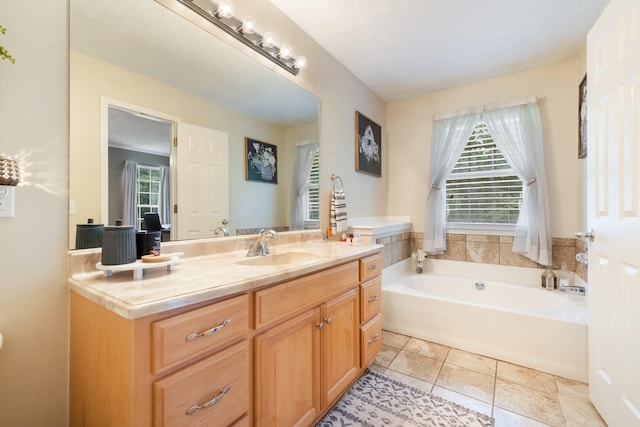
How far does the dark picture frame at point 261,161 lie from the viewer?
5.89 feet

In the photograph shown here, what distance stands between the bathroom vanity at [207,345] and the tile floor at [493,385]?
74 cm

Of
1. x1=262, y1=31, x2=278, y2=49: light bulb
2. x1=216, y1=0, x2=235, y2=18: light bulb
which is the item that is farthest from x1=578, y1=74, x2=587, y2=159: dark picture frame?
x1=216, y1=0, x2=235, y2=18: light bulb

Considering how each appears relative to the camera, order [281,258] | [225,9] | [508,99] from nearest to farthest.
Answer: [225,9]
[281,258]
[508,99]

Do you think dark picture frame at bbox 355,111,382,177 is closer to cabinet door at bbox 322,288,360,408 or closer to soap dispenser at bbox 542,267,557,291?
cabinet door at bbox 322,288,360,408

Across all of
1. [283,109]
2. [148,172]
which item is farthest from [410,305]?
[148,172]

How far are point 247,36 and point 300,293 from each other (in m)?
1.55

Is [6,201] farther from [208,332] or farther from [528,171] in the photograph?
[528,171]

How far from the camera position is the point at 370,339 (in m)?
1.86

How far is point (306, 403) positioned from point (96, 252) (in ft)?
3.67

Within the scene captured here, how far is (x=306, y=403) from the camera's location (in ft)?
4.28

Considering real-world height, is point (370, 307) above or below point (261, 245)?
below

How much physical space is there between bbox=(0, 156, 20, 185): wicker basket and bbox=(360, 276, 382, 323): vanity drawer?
5.28ft

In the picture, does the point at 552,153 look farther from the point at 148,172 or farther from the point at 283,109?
the point at 148,172

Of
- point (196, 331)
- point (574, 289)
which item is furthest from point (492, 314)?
point (196, 331)
